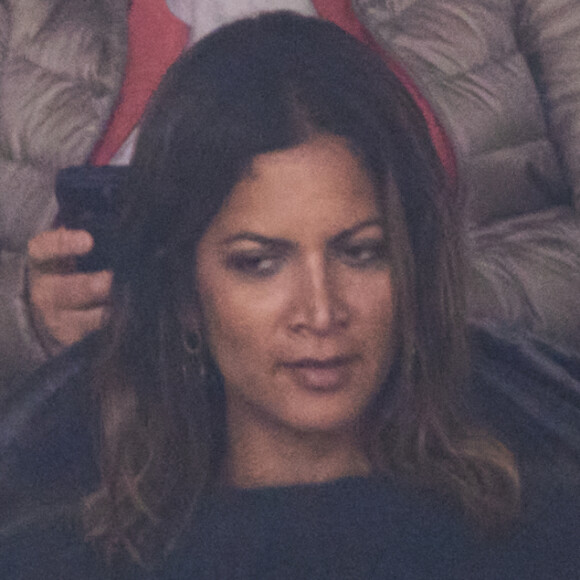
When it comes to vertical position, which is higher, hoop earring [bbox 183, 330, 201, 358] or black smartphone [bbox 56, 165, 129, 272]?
black smartphone [bbox 56, 165, 129, 272]

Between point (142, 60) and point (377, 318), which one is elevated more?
point (142, 60)

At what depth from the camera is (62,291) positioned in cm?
57

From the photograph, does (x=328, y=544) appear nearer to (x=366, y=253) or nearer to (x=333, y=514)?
(x=333, y=514)

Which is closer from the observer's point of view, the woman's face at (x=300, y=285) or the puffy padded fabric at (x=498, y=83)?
the woman's face at (x=300, y=285)

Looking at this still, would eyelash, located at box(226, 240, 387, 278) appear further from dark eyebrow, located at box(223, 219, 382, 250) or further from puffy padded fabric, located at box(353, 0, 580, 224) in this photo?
puffy padded fabric, located at box(353, 0, 580, 224)

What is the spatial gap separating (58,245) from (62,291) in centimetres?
4

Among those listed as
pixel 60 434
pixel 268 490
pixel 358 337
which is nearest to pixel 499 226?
pixel 358 337

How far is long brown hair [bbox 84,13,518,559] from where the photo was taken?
52 centimetres

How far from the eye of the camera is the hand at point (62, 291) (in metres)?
0.56

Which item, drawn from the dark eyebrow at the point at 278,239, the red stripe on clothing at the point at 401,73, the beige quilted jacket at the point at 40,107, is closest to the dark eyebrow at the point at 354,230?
the dark eyebrow at the point at 278,239

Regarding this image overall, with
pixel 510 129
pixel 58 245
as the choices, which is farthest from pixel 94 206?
pixel 510 129

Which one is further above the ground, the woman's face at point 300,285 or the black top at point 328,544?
the woman's face at point 300,285

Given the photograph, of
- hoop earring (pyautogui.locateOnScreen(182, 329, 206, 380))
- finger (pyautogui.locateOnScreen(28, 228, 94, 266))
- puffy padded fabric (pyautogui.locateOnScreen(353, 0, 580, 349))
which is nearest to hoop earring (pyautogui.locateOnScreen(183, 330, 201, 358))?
hoop earring (pyautogui.locateOnScreen(182, 329, 206, 380))

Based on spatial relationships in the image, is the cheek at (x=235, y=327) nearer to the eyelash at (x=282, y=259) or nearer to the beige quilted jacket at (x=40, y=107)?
the eyelash at (x=282, y=259)
